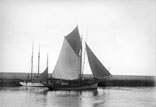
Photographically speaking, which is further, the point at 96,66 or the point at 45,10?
the point at 96,66

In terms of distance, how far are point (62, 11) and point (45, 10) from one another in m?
0.67

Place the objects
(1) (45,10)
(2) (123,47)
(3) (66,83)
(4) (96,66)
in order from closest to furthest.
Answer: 1. (1) (45,10)
2. (2) (123,47)
3. (4) (96,66)
4. (3) (66,83)

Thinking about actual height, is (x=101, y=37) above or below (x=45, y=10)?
below

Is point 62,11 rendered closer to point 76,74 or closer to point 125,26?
point 125,26

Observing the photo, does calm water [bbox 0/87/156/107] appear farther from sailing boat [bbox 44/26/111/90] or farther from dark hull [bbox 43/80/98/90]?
dark hull [bbox 43/80/98/90]

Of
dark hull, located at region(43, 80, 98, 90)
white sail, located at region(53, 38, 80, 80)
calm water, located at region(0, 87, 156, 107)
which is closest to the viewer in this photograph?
calm water, located at region(0, 87, 156, 107)

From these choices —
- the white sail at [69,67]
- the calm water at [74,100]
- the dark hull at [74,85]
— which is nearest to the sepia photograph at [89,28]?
the calm water at [74,100]

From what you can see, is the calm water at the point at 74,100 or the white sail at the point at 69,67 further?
the white sail at the point at 69,67

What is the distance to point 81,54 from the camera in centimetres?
2353

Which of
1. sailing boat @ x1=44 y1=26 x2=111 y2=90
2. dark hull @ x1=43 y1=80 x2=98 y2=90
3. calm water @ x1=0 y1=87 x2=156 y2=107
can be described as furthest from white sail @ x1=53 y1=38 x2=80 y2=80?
calm water @ x1=0 y1=87 x2=156 y2=107

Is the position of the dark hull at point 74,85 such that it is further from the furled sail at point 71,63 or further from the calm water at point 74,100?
the calm water at point 74,100

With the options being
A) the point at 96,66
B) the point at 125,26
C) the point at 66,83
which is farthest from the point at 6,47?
the point at 66,83

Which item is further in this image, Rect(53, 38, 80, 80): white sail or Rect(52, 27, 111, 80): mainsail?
Rect(52, 27, 111, 80): mainsail

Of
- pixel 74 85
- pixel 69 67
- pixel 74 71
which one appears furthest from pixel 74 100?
pixel 74 85
